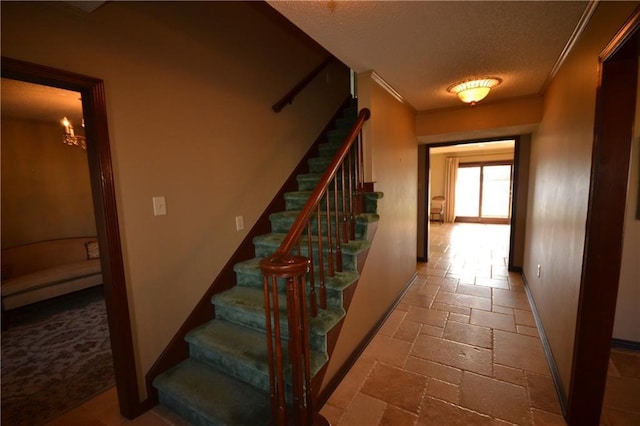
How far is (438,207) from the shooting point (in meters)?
9.30

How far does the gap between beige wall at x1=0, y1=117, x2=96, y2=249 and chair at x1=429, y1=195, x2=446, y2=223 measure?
901cm

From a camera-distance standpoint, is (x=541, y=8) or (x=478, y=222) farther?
(x=478, y=222)

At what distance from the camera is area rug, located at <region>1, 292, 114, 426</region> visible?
189 centimetres

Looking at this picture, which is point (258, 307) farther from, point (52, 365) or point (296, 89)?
point (296, 89)

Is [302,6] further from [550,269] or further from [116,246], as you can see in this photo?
[550,269]

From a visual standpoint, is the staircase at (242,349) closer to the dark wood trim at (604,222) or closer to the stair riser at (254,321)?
the stair riser at (254,321)

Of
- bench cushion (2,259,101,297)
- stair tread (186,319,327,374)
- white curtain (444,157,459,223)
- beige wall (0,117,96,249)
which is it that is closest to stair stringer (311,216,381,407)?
stair tread (186,319,327,374)

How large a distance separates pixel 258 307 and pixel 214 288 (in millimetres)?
→ 489

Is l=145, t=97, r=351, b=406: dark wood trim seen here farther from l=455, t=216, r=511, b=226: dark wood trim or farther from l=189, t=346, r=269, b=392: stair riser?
l=455, t=216, r=511, b=226: dark wood trim

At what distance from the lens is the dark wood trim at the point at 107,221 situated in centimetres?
151

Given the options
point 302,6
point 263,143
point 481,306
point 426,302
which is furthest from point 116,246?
point 481,306

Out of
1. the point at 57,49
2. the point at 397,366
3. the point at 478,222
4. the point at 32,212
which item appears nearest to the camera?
the point at 57,49

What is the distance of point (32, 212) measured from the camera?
3840mm

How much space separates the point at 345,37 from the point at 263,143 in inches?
48.6
